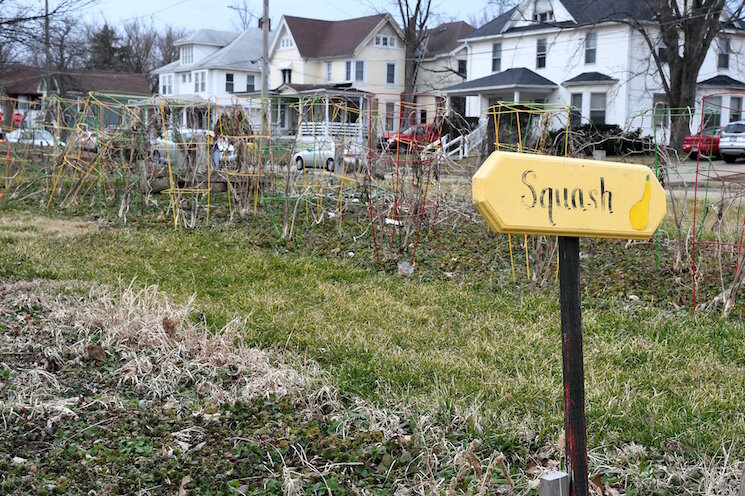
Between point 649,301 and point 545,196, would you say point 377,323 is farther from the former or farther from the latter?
point 545,196

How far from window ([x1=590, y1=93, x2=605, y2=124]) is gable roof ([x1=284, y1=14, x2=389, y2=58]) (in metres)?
15.8

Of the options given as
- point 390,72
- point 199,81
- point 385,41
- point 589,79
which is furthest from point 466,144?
point 199,81

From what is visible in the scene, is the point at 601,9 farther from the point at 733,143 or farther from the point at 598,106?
the point at 733,143

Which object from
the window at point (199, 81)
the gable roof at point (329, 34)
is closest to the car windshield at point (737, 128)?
the gable roof at point (329, 34)

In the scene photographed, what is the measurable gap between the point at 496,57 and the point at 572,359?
3567 centimetres

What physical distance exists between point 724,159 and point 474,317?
930 inches

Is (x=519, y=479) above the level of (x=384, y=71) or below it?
below

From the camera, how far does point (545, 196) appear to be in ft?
6.92

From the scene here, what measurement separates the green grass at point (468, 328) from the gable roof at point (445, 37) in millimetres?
37999

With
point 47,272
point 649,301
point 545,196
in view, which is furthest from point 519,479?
point 47,272

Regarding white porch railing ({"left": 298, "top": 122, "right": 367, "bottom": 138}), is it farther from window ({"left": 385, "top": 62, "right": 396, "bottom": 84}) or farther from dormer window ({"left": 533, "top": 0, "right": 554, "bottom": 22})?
window ({"left": 385, "top": 62, "right": 396, "bottom": 84})

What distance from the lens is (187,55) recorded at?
5522 cm

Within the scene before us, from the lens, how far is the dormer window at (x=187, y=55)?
54.7 meters

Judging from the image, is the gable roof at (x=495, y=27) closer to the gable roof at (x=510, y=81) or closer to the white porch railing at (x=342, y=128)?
the gable roof at (x=510, y=81)
